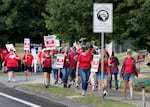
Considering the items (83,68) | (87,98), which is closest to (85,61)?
(83,68)

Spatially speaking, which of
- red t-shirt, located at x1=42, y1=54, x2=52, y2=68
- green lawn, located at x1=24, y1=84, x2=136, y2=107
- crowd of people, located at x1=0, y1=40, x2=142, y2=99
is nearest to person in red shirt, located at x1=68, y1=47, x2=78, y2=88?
crowd of people, located at x1=0, y1=40, x2=142, y2=99

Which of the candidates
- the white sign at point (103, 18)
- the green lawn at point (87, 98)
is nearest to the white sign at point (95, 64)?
the green lawn at point (87, 98)

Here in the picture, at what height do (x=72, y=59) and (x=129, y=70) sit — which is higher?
(x=72, y=59)

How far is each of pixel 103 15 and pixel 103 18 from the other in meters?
0.10

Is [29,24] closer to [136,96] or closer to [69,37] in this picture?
[69,37]

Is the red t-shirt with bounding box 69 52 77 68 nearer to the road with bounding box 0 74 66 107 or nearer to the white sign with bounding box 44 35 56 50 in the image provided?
the white sign with bounding box 44 35 56 50

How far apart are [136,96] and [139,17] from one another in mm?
2952

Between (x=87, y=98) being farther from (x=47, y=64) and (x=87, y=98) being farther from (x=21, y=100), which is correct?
(x=47, y=64)

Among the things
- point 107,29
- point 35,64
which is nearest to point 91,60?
point 107,29

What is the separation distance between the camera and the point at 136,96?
1822 centimetres

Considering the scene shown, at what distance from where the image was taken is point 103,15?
1617 centimetres

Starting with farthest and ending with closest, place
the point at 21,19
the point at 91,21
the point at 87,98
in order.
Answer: the point at 21,19 < the point at 91,21 < the point at 87,98

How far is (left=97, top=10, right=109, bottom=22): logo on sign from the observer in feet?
53.0

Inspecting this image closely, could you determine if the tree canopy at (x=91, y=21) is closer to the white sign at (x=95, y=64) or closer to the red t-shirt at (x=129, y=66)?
the red t-shirt at (x=129, y=66)
